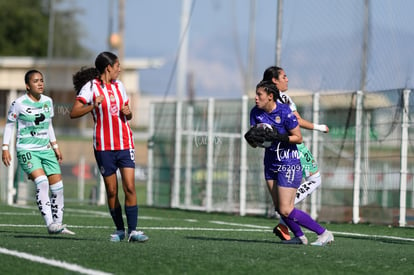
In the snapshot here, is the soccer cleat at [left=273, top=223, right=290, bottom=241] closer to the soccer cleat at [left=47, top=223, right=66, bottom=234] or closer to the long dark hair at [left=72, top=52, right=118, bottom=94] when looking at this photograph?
the soccer cleat at [left=47, top=223, right=66, bottom=234]

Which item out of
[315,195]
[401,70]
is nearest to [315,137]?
[315,195]

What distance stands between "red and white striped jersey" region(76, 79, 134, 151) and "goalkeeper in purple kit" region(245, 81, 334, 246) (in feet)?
4.54

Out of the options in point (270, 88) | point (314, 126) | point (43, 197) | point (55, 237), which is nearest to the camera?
point (270, 88)

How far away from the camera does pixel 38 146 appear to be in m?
13.3

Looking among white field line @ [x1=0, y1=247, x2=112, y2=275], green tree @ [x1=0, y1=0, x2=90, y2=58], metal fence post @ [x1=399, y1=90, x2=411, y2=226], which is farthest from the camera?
green tree @ [x1=0, y1=0, x2=90, y2=58]

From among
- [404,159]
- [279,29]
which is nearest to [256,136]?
[404,159]

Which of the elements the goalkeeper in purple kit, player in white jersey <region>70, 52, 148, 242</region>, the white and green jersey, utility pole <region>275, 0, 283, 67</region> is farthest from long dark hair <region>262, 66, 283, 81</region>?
utility pole <region>275, 0, 283, 67</region>

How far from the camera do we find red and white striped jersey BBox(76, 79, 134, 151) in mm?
11516

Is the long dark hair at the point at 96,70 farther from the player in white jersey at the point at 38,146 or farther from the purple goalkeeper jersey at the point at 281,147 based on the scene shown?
the purple goalkeeper jersey at the point at 281,147

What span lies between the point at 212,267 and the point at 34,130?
496cm

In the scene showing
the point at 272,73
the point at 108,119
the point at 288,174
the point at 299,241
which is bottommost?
the point at 299,241

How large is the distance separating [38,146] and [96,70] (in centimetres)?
194

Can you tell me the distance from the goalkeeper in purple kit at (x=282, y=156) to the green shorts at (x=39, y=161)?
9.48 feet

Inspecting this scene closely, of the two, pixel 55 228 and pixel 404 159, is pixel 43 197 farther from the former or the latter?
pixel 404 159
